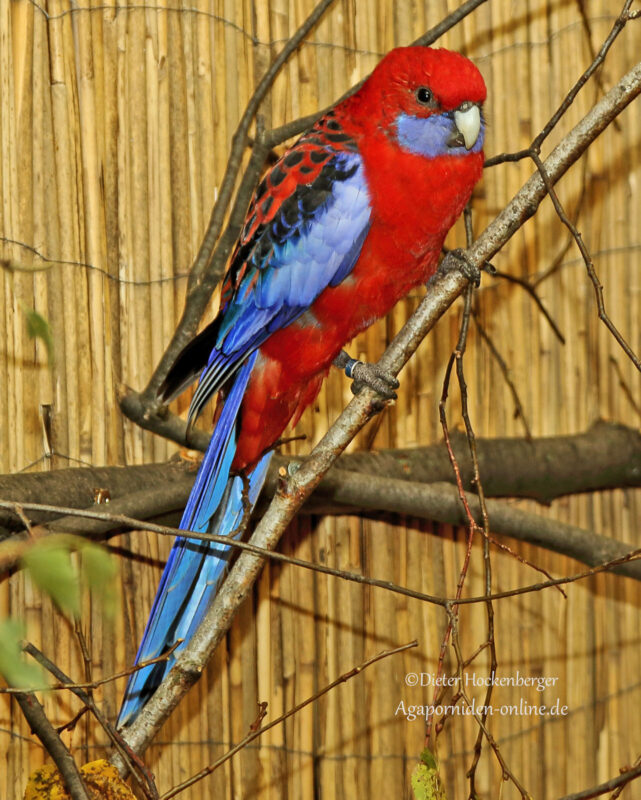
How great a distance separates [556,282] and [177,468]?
94cm

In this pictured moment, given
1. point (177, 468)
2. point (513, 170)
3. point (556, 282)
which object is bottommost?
point (177, 468)

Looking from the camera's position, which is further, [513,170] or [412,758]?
[513,170]

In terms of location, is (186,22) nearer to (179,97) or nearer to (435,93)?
(179,97)

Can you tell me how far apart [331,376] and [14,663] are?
1.45m

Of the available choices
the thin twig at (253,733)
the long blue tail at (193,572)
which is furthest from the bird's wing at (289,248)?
the thin twig at (253,733)

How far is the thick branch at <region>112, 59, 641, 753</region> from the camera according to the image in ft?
3.17

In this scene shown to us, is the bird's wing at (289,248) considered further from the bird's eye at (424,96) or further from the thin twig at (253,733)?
the thin twig at (253,733)

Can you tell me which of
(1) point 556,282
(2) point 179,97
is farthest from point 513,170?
(2) point 179,97

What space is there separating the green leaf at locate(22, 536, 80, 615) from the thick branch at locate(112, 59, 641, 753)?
60 cm

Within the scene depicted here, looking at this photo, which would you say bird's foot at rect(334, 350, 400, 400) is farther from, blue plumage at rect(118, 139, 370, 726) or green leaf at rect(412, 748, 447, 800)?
green leaf at rect(412, 748, 447, 800)

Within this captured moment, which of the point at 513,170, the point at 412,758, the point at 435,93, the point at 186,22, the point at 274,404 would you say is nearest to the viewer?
the point at 435,93

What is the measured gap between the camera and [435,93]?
1245mm

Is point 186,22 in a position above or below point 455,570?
above

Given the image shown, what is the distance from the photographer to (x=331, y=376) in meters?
1.81
